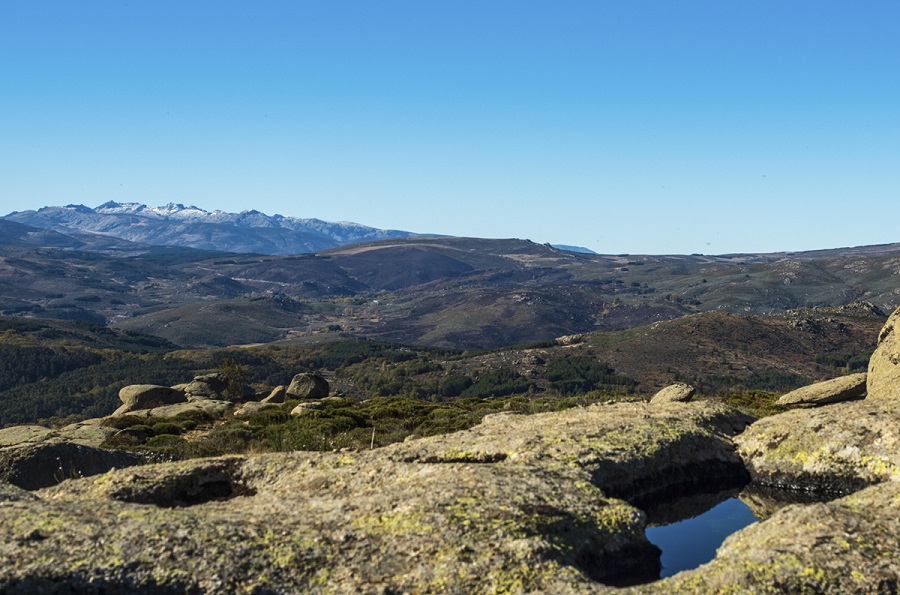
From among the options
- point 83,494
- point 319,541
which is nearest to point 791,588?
point 319,541

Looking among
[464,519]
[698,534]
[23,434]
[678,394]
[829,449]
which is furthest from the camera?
[23,434]

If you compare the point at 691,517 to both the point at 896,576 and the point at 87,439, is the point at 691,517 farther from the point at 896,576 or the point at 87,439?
the point at 87,439

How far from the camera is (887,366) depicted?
114ft

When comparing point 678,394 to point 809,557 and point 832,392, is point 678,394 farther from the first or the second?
point 809,557

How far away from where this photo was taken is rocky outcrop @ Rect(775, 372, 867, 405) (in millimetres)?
36938

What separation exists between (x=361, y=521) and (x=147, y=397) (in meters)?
64.6

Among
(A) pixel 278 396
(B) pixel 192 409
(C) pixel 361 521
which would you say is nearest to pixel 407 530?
(C) pixel 361 521

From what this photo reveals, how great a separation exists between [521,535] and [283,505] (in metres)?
5.24

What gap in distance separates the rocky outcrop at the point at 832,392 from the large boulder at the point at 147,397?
2197 inches

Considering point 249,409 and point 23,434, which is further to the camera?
point 249,409

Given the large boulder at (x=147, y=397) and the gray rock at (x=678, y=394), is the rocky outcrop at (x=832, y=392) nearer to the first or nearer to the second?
the gray rock at (x=678, y=394)

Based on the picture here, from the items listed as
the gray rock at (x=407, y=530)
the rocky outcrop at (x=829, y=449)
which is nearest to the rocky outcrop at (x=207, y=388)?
the gray rock at (x=407, y=530)

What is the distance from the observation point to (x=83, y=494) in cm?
1789

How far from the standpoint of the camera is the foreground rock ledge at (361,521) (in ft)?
40.3
